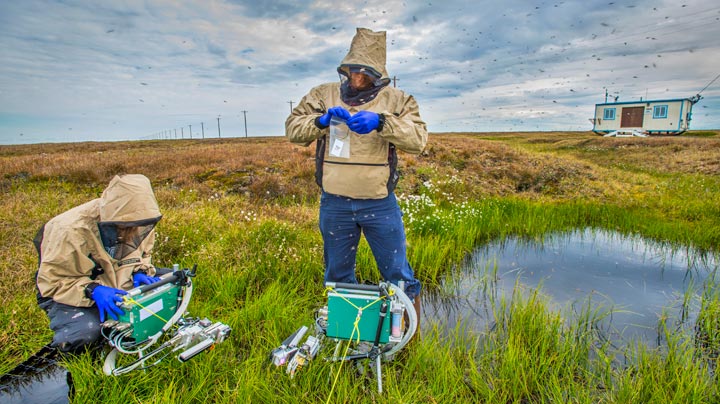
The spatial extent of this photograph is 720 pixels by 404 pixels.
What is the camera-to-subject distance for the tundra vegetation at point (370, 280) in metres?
2.73

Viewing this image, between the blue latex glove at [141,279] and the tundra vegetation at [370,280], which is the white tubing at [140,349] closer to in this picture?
the tundra vegetation at [370,280]

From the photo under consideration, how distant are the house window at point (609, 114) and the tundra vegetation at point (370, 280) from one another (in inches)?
1191

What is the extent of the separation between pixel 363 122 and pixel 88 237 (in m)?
2.28

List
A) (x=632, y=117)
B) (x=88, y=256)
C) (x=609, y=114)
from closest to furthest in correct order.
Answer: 1. (x=88, y=256)
2. (x=632, y=117)
3. (x=609, y=114)

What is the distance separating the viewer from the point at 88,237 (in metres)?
2.81

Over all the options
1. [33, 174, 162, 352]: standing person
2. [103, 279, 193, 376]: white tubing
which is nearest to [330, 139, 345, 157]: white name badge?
[33, 174, 162, 352]: standing person

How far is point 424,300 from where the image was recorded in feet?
15.8

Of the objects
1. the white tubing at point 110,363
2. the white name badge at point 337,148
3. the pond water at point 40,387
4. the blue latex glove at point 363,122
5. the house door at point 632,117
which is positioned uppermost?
the house door at point 632,117

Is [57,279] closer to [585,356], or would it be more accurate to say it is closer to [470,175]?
[585,356]

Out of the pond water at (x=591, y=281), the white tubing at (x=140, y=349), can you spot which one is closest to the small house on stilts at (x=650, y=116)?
the pond water at (x=591, y=281)

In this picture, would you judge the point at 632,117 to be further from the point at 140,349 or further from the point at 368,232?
the point at 140,349

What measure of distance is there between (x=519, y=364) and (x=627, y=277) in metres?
3.68

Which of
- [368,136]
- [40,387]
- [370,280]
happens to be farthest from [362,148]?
[40,387]

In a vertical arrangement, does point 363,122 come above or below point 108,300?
above
